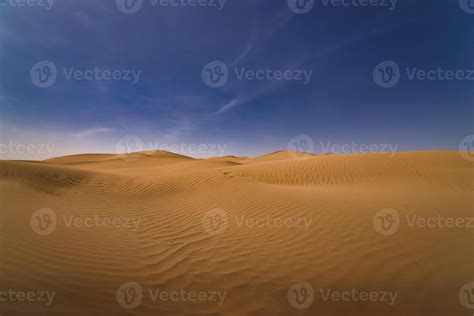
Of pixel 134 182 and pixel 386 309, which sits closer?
pixel 386 309

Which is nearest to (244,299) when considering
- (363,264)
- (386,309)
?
(386,309)

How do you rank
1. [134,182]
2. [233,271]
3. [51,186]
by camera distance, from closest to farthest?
1. [233,271]
2. [51,186]
3. [134,182]

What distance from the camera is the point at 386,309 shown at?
300cm

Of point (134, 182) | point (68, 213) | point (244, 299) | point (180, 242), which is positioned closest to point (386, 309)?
point (244, 299)

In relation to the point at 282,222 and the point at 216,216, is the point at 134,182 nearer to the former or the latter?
the point at 216,216

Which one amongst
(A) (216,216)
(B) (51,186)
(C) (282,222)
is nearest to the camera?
(C) (282,222)

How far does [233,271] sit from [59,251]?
3387 mm

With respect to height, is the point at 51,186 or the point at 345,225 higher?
the point at 51,186

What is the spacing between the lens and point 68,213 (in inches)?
237

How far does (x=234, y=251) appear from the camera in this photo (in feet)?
14.5

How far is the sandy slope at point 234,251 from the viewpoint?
9.96ft

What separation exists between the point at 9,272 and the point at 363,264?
6.17 meters

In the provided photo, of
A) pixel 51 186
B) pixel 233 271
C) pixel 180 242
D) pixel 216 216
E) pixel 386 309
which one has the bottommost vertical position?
pixel 386 309

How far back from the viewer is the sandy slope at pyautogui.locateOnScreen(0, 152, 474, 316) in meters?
3.04
